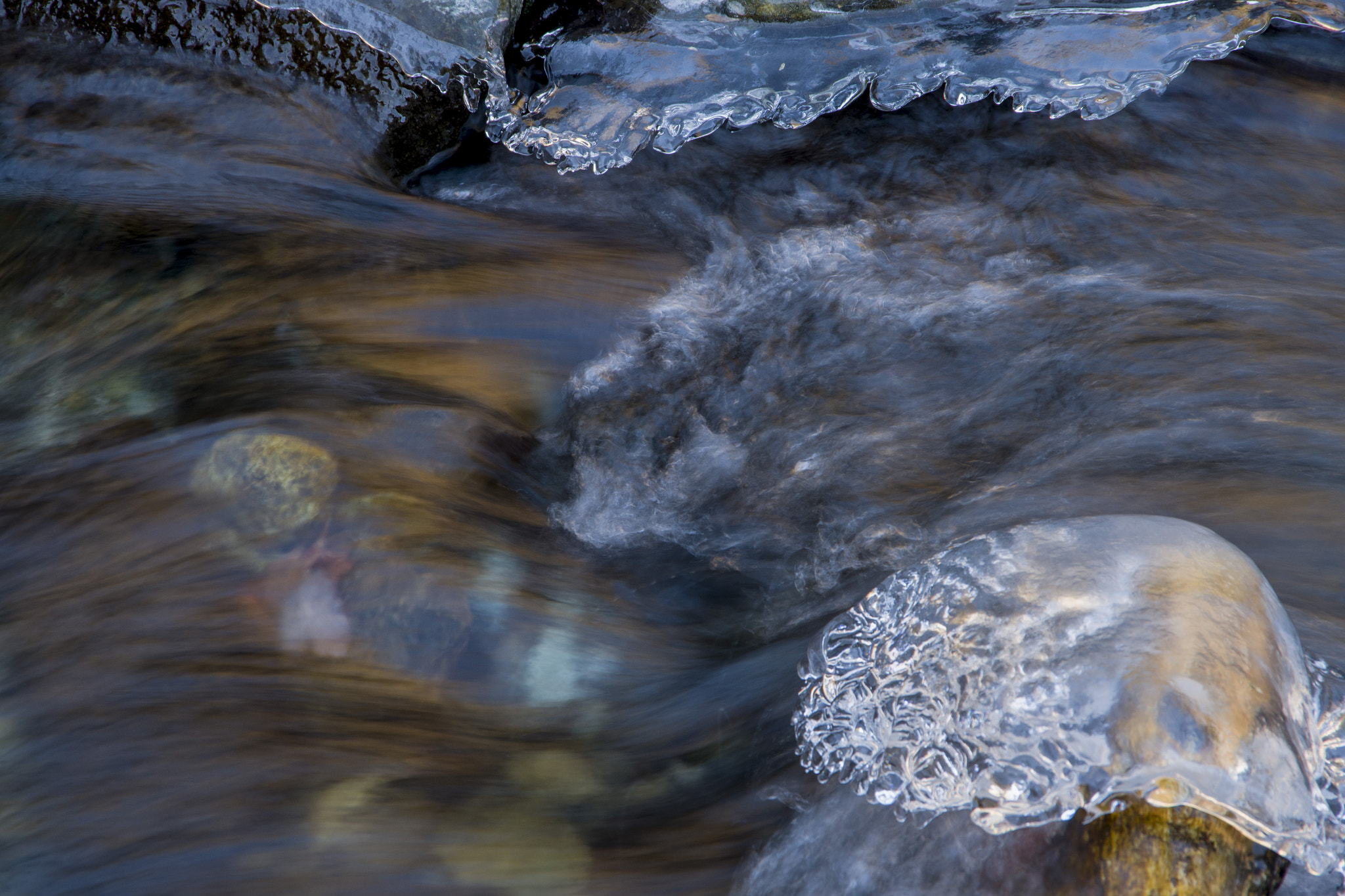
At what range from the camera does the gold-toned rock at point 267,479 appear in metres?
2.40

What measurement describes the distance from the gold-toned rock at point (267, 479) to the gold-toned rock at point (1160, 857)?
6.17 feet

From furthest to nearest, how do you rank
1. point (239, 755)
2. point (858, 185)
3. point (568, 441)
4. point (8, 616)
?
1. point (858, 185)
2. point (568, 441)
3. point (8, 616)
4. point (239, 755)

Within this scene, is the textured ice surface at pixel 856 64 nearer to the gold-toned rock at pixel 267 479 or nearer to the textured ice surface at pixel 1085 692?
the gold-toned rock at pixel 267 479

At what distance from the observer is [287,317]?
2.99 m

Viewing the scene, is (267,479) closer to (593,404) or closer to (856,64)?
(593,404)

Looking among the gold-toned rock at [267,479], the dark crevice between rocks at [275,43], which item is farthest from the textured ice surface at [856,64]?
the gold-toned rock at [267,479]

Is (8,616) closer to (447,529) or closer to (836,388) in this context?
(447,529)

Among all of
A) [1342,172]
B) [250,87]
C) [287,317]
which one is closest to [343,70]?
[250,87]

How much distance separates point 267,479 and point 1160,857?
215cm

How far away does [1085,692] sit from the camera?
157 cm

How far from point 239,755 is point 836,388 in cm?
199

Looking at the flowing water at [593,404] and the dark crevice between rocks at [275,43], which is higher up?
the dark crevice between rocks at [275,43]

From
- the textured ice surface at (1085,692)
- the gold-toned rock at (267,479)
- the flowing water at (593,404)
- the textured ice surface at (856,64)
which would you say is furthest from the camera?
the textured ice surface at (856,64)

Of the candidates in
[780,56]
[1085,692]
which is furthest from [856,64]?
[1085,692]
